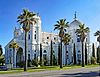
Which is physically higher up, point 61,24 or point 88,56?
point 61,24

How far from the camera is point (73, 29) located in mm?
105562

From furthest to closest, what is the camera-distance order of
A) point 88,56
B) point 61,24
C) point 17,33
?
point 88,56
point 17,33
point 61,24

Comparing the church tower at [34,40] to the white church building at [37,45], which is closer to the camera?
the white church building at [37,45]

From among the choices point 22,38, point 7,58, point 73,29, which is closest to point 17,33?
point 22,38

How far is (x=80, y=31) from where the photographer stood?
3233 inches

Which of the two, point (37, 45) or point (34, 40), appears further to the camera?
point (37, 45)

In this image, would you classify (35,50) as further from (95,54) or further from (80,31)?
(95,54)

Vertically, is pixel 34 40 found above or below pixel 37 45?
above

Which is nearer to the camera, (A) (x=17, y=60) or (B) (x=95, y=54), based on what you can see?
(A) (x=17, y=60)

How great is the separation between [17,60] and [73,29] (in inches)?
1089

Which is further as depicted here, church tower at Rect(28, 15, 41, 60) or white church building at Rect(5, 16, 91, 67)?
church tower at Rect(28, 15, 41, 60)

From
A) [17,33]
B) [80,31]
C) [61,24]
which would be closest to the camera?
[61,24]

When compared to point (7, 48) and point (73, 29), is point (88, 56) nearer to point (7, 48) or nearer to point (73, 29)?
point (73, 29)

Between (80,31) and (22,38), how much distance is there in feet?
71.0
